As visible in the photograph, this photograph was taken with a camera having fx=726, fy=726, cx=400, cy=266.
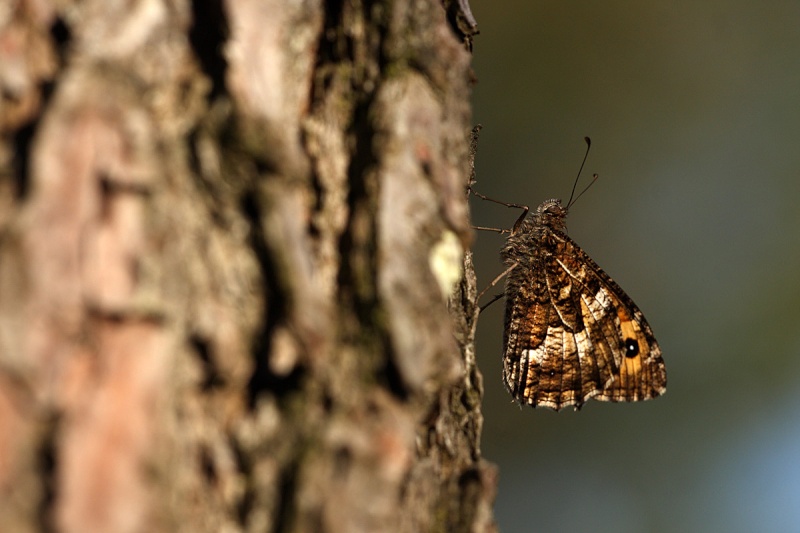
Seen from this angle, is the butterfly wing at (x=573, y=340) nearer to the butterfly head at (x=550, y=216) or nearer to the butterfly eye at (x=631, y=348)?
the butterfly eye at (x=631, y=348)

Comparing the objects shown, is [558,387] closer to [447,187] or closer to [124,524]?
[447,187]

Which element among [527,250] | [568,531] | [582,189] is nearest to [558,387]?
[527,250]

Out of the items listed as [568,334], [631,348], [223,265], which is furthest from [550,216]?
[223,265]

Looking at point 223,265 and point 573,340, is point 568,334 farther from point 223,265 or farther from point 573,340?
point 223,265

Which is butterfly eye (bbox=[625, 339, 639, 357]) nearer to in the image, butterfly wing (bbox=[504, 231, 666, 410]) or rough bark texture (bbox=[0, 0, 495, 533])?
butterfly wing (bbox=[504, 231, 666, 410])

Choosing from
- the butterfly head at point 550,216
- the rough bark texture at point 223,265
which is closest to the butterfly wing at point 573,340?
the butterfly head at point 550,216

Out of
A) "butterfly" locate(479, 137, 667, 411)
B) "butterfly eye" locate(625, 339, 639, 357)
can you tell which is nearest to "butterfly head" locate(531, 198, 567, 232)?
"butterfly" locate(479, 137, 667, 411)
